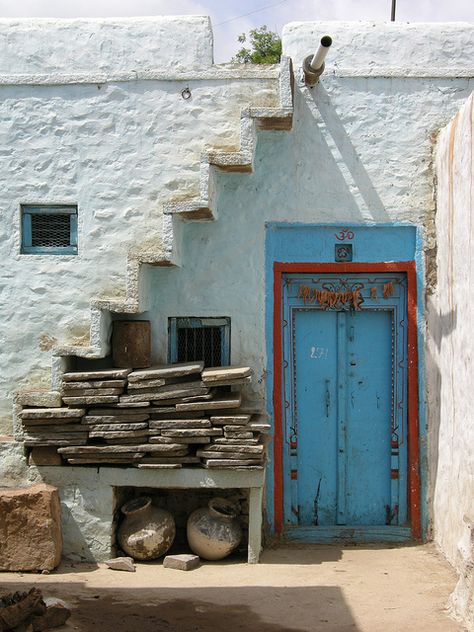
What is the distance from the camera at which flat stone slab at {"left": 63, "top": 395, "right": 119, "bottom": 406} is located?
760cm

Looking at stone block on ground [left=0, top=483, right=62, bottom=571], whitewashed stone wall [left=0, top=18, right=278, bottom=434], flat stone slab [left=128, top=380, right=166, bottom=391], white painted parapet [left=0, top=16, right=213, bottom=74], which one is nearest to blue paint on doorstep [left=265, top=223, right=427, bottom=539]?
whitewashed stone wall [left=0, top=18, right=278, bottom=434]

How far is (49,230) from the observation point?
8.29 meters

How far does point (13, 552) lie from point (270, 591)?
7.08 ft

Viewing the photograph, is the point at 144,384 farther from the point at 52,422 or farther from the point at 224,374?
the point at 52,422

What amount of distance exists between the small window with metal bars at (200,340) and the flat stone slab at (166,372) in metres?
0.61

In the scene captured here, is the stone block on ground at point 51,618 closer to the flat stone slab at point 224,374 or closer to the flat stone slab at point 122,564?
the flat stone slab at point 122,564

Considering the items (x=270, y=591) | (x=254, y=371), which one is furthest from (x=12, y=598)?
(x=254, y=371)

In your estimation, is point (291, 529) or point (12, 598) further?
point (291, 529)

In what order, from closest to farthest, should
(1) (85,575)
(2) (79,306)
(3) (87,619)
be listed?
1. (3) (87,619)
2. (1) (85,575)
3. (2) (79,306)

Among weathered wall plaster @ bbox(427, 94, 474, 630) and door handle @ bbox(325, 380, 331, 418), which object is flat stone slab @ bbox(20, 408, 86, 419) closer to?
door handle @ bbox(325, 380, 331, 418)

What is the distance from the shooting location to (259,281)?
8398mm

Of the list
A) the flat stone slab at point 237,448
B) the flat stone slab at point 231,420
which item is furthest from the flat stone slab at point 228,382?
the flat stone slab at point 237,448

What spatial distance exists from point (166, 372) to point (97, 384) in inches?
23.5

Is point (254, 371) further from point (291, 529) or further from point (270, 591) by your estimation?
point (270, 591)
